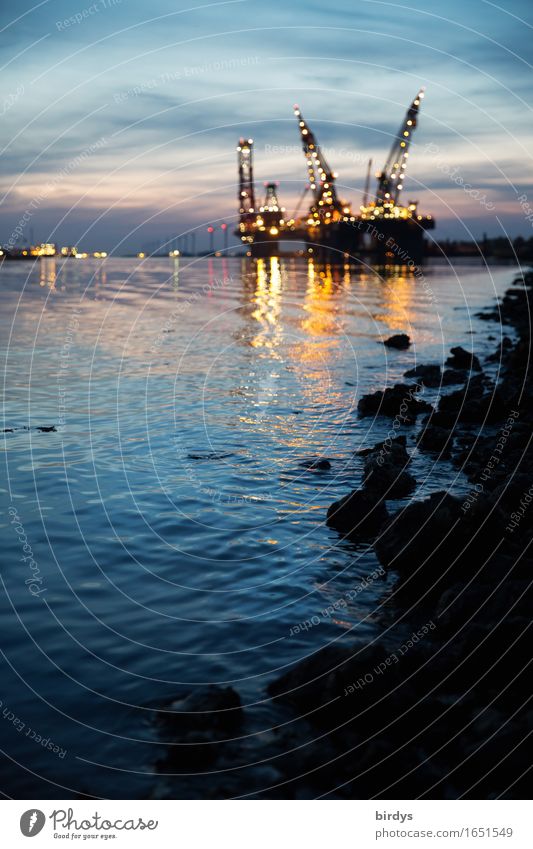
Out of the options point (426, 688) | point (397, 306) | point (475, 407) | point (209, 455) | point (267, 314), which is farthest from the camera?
point (397, 306)

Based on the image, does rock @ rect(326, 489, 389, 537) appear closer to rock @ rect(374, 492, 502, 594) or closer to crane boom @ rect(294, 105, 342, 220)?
rock @ rect(374, 492, 502, 594)

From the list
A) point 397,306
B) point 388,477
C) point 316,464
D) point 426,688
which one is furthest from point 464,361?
point 397,306

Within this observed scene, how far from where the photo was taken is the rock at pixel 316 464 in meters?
16.3

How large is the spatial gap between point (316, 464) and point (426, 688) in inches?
348

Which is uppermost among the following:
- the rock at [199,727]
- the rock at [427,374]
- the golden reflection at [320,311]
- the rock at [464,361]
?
the golden reflection at [320,311]

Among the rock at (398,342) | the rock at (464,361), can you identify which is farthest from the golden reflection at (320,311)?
the rock at (464,361)

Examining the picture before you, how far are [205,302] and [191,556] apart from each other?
205ft

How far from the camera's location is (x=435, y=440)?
701 inches

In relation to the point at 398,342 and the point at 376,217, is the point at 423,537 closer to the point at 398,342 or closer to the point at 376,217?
the point at 398,342

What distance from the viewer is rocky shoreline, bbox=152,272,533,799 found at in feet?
21.9

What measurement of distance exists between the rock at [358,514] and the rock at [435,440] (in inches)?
195

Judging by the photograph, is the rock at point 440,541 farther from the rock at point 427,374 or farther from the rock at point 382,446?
the rock at point 427,374

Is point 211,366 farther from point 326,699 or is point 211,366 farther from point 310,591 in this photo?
point 326,699

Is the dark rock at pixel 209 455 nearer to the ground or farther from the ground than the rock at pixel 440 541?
nearer to the ground
